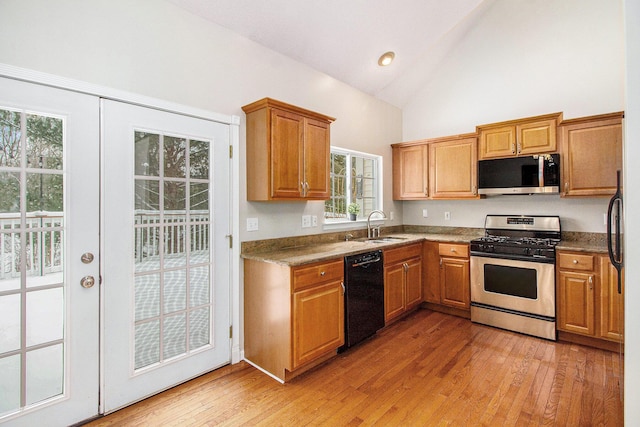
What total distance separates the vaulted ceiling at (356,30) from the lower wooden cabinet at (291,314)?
2.02 m

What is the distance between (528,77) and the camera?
3.81m

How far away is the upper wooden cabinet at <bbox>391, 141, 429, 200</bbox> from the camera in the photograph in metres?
4.34

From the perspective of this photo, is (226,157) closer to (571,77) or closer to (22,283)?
(22,283)

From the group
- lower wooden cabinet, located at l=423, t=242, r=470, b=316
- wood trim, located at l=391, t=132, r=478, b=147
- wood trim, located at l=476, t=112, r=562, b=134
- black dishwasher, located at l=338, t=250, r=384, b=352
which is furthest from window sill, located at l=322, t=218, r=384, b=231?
Answer: wood trim, located at l=476, t=112, r=562, b=134

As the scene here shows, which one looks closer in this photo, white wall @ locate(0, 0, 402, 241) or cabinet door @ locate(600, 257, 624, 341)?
white wall @ locate(0, 0, 402, 241)

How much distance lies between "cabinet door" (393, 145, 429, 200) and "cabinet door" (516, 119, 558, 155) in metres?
1.09

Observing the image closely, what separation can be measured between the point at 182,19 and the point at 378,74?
93.0 inches

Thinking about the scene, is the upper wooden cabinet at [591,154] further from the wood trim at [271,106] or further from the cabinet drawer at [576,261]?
the wood trim at [271,106]

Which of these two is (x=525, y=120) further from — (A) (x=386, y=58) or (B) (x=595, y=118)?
(A) (x=386, y=58)

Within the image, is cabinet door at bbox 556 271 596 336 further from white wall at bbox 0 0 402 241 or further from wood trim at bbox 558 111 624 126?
white wall at bbox 0 0 402 241

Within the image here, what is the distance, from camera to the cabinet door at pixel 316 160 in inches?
114

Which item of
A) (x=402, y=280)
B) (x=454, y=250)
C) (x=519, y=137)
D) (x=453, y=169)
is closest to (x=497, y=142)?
(x=519, y=137)

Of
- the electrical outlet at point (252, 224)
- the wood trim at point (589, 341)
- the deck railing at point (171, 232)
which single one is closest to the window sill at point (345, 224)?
the electrical outlet at point (252, 224)

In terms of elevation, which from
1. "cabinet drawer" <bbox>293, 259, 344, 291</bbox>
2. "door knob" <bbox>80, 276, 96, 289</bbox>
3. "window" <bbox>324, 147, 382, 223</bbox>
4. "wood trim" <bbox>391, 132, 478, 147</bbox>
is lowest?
"cabinet drawer" <bbox>293, 259, 344, 291</bbox>
